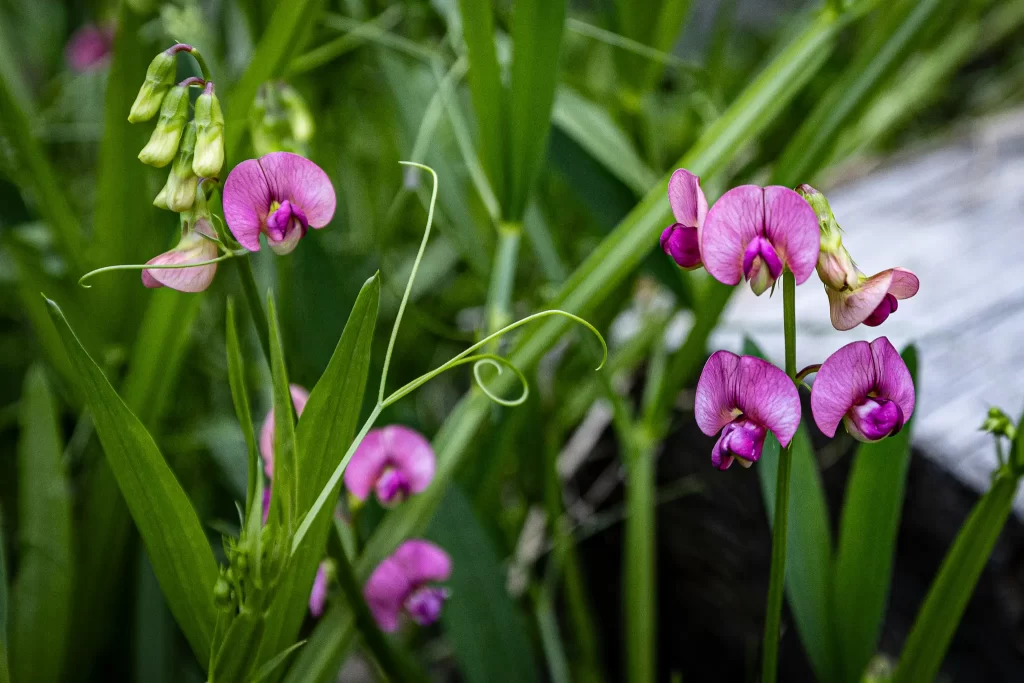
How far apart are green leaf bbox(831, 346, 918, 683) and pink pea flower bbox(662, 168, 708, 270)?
0.19m

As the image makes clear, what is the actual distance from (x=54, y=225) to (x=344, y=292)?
31 cm

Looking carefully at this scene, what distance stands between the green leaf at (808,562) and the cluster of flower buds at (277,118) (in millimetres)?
A: 377

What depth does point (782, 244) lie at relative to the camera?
37cm

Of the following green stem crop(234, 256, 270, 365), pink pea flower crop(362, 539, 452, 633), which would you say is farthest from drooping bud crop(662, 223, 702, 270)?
pink pea flower crop(362, 539, 452, 633)

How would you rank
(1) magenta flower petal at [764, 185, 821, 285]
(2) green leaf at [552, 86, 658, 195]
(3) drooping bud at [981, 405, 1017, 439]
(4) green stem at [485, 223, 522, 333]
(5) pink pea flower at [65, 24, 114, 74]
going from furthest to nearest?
(5) pink pea flower at [65, 24, 114, 74]
(2) green leaf at [552, 86, 658, 195]
(4) green stem at [485, 223, 522, 333]
(3) drooping bud at [981, 405, 1017, 439]
(1) magenta flower petal at [764, 185, 821, 285]

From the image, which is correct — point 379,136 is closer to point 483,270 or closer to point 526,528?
point 483,270

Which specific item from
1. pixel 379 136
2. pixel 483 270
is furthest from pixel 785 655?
pixel 379 136

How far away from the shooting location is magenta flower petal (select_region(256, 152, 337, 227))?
411 millimetres

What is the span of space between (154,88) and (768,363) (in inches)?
14.0

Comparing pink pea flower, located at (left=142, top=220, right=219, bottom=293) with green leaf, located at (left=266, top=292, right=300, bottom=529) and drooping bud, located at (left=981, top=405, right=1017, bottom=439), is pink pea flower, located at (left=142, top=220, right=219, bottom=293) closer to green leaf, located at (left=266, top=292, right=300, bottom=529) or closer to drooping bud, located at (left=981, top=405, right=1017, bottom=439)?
green leaf, located at (left=266, top=292, right=300, bottom=529)

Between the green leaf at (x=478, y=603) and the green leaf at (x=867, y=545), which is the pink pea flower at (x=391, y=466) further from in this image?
the green leaf at (x=867, y=545)

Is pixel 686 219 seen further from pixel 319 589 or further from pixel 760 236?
pixel 319 589

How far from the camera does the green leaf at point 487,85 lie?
59 cm

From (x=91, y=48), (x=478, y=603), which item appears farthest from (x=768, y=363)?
(x=91, y=48)
